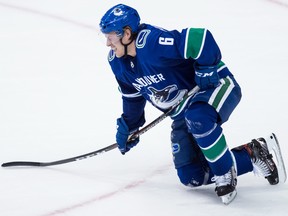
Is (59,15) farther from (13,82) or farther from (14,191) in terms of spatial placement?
(14,191)

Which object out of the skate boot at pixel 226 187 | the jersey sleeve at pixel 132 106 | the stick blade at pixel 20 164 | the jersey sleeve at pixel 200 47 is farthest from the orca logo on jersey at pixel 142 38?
the stick blade at pixel 20 164

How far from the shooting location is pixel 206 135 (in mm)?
3178

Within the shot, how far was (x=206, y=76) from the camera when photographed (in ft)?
10.5

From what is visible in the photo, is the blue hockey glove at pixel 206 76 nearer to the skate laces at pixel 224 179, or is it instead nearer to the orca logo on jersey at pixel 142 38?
the orca logo on jersey at pixel 142 38

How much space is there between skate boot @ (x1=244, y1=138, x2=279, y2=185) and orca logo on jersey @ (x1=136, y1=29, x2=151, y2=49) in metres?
0.67

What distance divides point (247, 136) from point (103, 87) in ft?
3.98

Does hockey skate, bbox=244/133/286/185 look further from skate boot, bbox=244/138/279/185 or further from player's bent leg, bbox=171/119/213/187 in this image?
player's bent leg, bbox=171/119/213/187

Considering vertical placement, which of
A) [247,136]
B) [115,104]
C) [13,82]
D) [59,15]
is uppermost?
[59,15]

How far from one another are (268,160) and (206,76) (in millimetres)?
506

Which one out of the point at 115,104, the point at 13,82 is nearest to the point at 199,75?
the point at 115,104

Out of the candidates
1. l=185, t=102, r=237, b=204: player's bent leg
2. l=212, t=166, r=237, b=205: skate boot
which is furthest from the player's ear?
l=212, t=166, r=237, b=205: skate boot

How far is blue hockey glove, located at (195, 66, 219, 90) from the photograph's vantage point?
3.20 m

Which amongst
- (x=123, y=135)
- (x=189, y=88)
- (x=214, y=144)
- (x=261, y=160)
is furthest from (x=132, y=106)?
(x=261, y=160)

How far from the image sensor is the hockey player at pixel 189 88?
10.5ft
